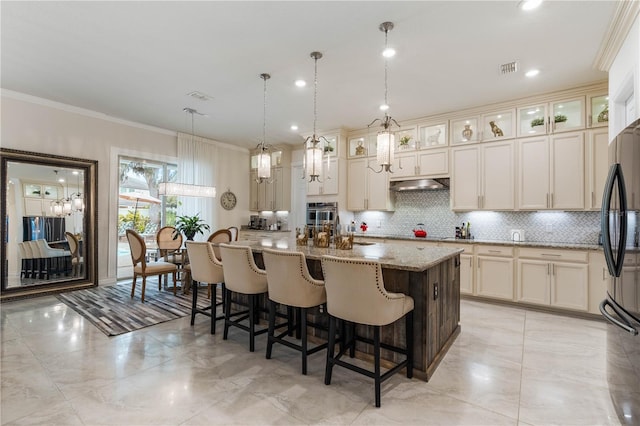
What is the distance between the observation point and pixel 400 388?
7.62ft

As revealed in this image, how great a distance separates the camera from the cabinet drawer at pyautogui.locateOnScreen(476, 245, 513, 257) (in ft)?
14.2

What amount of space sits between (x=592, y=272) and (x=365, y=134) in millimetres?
4014

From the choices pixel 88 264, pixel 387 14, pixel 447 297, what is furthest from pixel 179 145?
pixel 447 297

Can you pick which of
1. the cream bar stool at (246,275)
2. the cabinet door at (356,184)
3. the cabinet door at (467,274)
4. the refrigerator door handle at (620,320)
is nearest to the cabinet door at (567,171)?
the cabinet door at (467,274)

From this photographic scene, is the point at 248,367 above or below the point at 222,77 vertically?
below

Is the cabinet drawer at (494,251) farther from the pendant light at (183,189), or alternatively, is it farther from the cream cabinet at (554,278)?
the pendant light at (183,189)

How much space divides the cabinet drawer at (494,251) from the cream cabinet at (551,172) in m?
0.68

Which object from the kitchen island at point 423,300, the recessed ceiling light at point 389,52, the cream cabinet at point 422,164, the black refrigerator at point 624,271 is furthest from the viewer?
the cream cabinet at point 422,164

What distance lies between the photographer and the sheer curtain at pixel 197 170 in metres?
6.48

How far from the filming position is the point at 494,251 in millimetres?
4438

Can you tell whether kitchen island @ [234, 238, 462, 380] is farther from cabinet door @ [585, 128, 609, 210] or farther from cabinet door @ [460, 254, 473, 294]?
cabinet door @ [585, 128, 609, 210]

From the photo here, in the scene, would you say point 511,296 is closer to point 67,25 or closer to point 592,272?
point 592,272

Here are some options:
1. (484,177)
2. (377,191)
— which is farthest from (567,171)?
(377,191)

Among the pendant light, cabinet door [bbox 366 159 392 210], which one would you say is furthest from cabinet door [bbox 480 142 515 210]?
the pendant light
